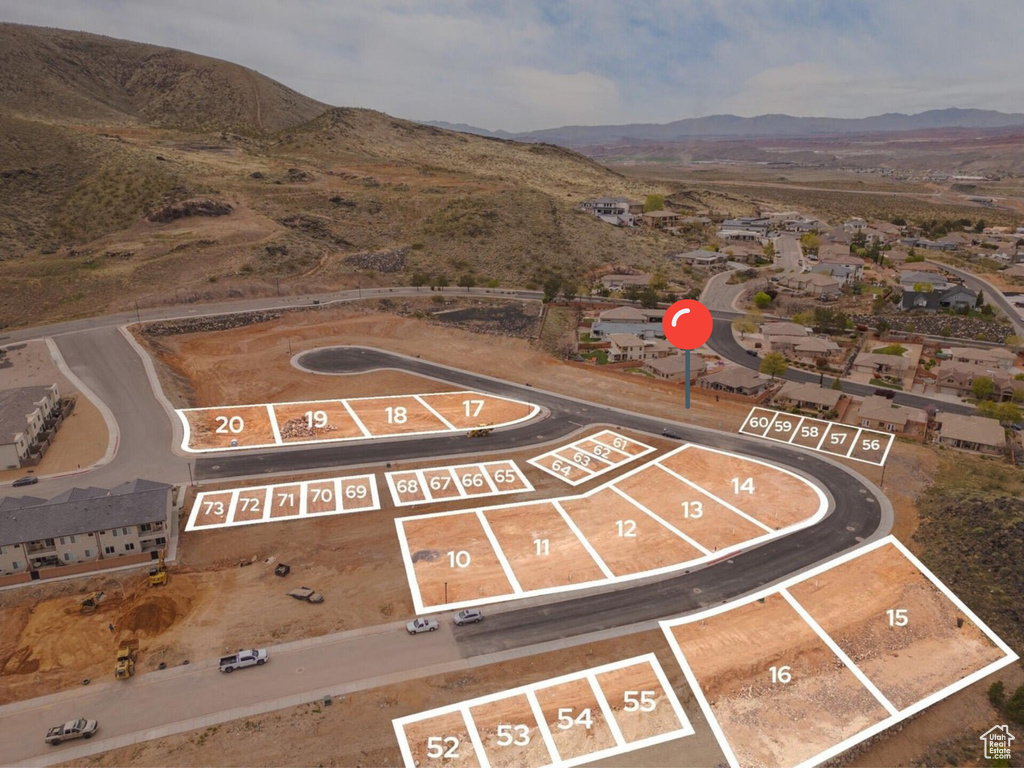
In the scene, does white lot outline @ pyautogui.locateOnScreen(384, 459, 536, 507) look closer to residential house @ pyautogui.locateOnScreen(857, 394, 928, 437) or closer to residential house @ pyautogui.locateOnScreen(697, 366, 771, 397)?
residential house @ pyautogui.locateOnScreen(697, 366, 771, 397)

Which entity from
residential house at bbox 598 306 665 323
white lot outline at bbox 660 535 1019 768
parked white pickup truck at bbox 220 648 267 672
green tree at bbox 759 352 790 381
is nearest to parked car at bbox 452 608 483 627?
parked white pickup truck at bbox 220 648 267 672

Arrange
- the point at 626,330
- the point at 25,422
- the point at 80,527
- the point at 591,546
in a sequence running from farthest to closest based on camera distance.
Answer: the point at 626,330
the point at 25,422
the point at 591,546
the point at 80,527

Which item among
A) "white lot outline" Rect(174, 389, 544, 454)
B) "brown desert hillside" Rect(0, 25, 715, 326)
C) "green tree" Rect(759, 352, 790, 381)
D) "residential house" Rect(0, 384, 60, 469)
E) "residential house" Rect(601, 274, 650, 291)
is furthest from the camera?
"residential house" Rect(601, 274, 650, 291)

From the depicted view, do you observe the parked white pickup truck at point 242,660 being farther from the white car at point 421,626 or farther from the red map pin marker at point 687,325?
the red map pin marker at point 687,325

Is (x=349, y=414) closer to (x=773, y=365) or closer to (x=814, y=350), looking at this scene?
(x=773, y=365)

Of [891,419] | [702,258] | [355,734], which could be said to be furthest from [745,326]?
[355,734]

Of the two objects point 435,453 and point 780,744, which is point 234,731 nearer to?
point 780,744
